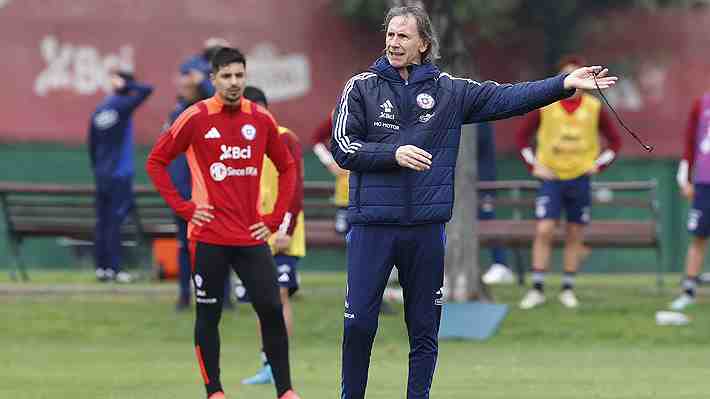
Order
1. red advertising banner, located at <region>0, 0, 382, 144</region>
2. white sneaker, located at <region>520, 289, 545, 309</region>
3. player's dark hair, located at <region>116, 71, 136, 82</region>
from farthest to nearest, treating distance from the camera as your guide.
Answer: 1. red advertising banner, located at <region>0, 0, 382, 144</region>
2. player's dark hair, located at <region>116, 71, 136, 82</region>
3. white sneaker, located at <region>520, 289, 545, 309</region>

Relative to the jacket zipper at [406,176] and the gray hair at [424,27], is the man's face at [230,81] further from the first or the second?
the jacket zipper at [406,176]

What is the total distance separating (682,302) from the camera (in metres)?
16.6

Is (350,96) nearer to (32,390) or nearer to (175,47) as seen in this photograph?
(32,390)

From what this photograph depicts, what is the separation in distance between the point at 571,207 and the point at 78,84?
1313 centimetres

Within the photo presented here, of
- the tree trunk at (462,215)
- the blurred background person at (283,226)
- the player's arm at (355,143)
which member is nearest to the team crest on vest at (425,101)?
the player's arm at (355,143)

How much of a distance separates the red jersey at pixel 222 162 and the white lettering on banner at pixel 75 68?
57.2 ft

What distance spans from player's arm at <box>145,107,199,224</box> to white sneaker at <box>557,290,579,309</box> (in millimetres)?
6738

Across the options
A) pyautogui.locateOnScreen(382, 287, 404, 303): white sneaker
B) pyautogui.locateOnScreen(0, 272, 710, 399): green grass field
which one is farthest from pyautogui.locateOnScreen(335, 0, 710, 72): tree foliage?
pyautogui.locateOnScreen(382, 287, 404, 303): white sneaker

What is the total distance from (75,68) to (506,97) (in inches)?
775

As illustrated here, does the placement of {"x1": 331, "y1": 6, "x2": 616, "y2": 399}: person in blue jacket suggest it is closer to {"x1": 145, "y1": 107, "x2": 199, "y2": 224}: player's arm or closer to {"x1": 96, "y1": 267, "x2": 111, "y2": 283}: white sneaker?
{"x1": 145, "y1": 107, "x2": 199, "y2": 224}: player's arm

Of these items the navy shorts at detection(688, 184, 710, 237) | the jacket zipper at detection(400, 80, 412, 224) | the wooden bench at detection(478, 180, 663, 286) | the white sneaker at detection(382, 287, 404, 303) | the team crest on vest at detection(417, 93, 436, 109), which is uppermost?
the team crest on vest at detection(417, 93, 436, 109)

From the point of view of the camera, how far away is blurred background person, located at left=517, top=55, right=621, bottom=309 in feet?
54.7


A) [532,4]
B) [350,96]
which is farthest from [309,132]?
[350,96]

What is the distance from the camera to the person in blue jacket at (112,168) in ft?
62.8
